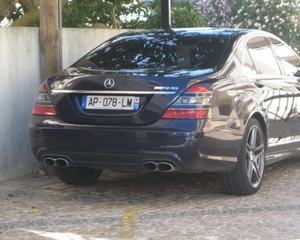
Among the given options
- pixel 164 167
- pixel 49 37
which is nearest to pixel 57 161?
pixel 164 167

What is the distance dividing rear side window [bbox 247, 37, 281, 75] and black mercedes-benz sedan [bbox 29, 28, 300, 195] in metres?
0.04

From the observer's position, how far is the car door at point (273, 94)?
6777 mm

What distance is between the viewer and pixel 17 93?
7.64 metres

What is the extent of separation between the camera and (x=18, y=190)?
6.96 metres

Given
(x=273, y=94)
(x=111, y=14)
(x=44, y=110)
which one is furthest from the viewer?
(x=111, y=14)

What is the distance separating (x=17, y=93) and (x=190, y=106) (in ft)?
8.84

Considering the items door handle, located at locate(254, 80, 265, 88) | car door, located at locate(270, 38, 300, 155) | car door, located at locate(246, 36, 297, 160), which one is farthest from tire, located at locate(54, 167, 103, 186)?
car door, located at locate(270, 38, 300, 155)

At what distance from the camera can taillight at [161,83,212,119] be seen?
5.64 metres

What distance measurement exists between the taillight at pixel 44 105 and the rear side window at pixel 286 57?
279 cm

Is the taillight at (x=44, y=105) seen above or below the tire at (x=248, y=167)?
above

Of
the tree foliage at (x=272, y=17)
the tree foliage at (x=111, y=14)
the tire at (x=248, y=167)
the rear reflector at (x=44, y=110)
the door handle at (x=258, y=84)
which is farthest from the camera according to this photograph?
the tree foliage at (x=272, y=17)

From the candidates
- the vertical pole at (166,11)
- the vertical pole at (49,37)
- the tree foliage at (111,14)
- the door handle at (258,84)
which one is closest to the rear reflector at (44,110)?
the vertical pole at (49,37)

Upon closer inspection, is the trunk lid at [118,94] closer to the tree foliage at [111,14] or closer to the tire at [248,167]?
the tire at [248,167]

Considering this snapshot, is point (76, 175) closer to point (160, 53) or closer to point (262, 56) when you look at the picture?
point (160, 53)
